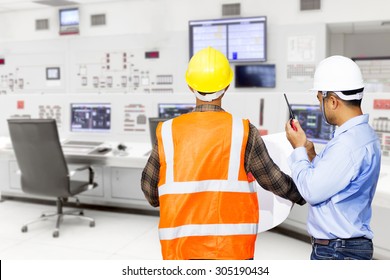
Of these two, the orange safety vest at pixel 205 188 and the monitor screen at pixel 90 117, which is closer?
the orange safety vest at pixel 205 188

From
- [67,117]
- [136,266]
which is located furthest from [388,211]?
[67,117]

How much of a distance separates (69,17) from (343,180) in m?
A: 6.18

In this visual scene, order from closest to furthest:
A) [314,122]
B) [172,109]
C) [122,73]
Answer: [314,122] < [172,109] < [122,73]

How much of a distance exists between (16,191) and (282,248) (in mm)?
2747

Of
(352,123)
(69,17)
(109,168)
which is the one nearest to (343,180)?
(352,123)

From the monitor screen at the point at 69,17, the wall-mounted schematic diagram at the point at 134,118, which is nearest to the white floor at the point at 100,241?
the wall-mounted schematic diagram at the point at 134,118

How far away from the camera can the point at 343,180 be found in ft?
3.92

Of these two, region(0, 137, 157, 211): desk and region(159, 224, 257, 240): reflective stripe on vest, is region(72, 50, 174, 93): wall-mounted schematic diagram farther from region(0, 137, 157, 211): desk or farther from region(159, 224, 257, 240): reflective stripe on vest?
region(159, 224, 257, 240): reflective stripe on vest

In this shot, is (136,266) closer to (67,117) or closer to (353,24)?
(67,117)

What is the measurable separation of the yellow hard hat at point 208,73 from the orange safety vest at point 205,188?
88 mm

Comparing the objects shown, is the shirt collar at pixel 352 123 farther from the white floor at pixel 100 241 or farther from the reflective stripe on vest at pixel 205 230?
the white floor at pixel 100 241

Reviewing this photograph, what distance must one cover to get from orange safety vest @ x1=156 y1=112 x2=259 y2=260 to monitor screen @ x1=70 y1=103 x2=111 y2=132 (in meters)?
2.75

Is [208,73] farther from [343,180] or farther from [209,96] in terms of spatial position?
[343,180]

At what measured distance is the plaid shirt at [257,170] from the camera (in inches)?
52.0
